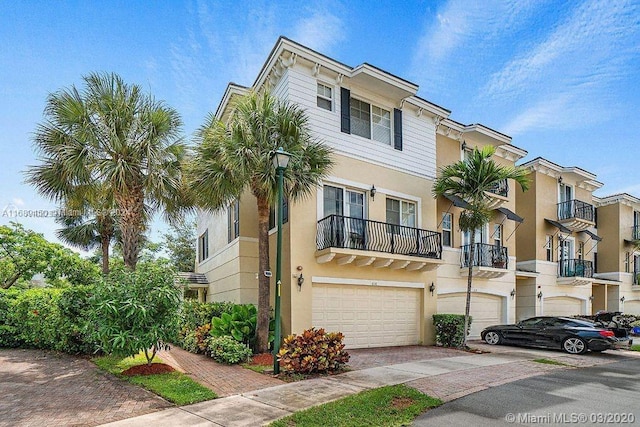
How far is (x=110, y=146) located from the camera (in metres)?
11.6

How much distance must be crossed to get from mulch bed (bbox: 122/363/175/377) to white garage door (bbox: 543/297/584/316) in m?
19.7

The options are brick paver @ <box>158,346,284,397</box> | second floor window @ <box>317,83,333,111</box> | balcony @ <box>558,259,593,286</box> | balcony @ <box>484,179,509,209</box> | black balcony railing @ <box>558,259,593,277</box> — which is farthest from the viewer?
black balcony railing @ <box>558,259,593,277</box>


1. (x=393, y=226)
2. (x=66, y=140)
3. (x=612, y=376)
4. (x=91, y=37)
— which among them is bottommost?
(x=612, y=376)

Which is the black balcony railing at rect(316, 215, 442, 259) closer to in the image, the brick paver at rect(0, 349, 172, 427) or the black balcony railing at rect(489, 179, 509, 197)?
the black balcony railing at rect(489, 179, 509, 197)

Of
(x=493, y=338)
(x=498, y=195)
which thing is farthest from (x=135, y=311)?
(x=498, y=195)

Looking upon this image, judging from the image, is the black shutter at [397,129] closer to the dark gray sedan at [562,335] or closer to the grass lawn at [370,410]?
the dark gray sedan at [562,335]

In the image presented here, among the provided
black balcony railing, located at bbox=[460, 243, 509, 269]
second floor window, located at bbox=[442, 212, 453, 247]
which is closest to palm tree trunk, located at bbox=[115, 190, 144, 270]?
second floor window, located at bbox=[442, 212, 453, 247]

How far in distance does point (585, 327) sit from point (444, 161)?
8.08 m

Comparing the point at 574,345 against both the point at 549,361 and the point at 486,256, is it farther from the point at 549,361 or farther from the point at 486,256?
the point at 486,256

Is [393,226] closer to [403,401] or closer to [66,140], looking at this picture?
[403,401]

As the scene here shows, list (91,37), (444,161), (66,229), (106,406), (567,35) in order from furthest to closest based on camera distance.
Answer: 1. (66,229)
2. (444,161)
3. (567,35)
4. (91,37)
5. (106,406)

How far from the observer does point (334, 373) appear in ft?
31.2

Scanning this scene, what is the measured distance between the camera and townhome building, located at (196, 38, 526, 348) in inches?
508

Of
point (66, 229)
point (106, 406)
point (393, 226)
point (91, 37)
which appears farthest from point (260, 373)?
point (66, 229)
